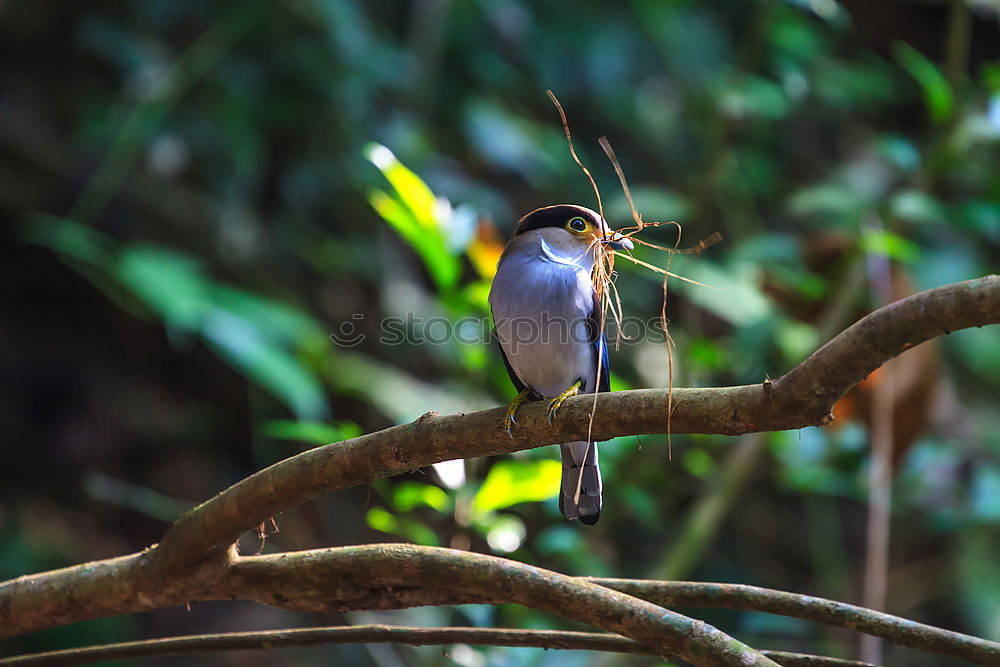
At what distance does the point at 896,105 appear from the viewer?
598cm

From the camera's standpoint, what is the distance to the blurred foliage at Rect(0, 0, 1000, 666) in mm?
3930

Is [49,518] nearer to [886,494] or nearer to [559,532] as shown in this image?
[559,532]

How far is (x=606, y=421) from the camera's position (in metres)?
1.64

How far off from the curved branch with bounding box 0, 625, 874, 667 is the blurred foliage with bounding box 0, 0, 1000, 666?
1.62m

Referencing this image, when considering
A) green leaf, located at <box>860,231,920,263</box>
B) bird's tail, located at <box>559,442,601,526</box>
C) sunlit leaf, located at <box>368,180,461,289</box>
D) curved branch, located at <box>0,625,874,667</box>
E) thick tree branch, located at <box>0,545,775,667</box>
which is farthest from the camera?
green leaf, located at <box>860,231,920,263</box>

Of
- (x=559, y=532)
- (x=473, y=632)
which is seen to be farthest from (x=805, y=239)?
(x=473, y=632)

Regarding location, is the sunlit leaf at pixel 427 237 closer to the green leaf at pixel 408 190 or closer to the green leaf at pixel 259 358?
the green leaf at pixel 408 190

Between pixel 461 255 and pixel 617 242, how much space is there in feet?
5.97

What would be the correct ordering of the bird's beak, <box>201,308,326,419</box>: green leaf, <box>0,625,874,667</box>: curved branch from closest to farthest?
<box>0,625,874,667</box>: curved branch, the bird's beak, <box>201,308,326,419</box>: green leaf

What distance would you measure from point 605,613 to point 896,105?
5.36m

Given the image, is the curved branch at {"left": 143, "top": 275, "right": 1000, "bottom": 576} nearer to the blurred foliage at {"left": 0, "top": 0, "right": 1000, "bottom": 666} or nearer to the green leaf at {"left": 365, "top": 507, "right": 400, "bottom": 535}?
the green leaf at {"left": 365, "top": 507, "right": 400, "bottom": 535}

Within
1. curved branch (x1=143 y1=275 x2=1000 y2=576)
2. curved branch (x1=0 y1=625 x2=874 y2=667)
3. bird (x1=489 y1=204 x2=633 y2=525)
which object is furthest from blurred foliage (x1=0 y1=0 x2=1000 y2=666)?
curved branch (x1=143 y1=275 x2=1000 y2=576)

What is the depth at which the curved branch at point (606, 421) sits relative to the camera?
1311 millimetres

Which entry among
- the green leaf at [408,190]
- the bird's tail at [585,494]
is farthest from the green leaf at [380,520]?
the green leaf at [408,190]
